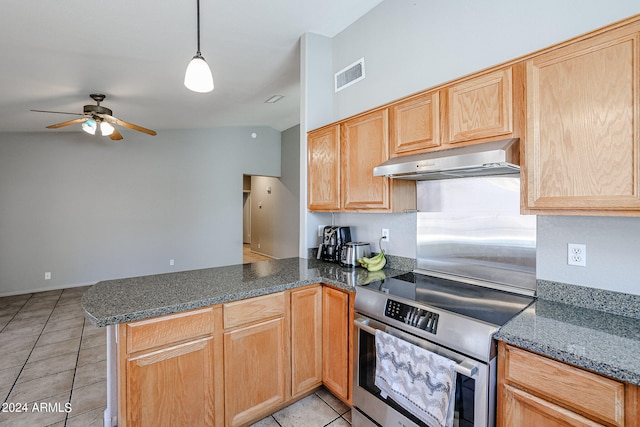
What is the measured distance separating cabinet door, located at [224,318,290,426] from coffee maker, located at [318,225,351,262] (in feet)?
2.72

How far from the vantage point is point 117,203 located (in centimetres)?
529

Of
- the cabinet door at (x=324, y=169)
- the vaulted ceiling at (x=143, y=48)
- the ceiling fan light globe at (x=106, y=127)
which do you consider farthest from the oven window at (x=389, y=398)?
the ceiling fan light globe at (x=106, y=127)

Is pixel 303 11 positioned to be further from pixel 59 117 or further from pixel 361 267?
pixel 59 117

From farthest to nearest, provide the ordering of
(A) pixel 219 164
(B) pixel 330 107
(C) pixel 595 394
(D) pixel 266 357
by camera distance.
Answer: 1. (A) pixel 219 164
2. (B) pixel 330 107
3. (D) pixel 266 357
4. (C) pixel 595 394

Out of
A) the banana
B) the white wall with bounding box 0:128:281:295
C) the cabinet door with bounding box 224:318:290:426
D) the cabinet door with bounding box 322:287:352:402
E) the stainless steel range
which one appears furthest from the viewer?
the white wall with bounding box 0:128:281:295

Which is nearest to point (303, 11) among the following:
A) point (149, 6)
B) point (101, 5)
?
point (149, 6)

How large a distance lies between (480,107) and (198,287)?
6.28ft

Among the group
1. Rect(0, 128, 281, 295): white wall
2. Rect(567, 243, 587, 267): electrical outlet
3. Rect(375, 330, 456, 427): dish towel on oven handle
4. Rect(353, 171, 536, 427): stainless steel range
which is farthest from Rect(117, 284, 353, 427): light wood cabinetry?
Rect(0, 128, 281, 295): white wall

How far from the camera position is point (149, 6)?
207 cm

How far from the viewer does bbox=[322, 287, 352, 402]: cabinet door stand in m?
1.93

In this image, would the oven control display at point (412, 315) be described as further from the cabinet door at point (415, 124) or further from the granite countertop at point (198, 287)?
the cabinet door at point (415, 124)

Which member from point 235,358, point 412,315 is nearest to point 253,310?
point 235,358

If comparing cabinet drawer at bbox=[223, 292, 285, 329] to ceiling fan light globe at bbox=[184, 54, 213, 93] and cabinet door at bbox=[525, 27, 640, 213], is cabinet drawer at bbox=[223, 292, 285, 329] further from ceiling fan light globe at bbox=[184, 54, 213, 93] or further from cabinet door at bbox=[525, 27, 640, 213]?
cabinet door at bbox=[525, 27, 640, 213]

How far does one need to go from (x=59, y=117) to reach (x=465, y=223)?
5.18 metres
